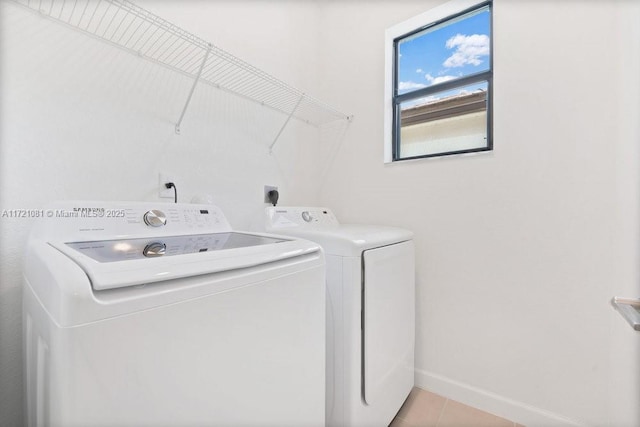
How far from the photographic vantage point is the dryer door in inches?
47.4

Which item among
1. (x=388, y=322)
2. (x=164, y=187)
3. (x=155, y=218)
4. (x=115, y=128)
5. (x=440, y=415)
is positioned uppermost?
(x=115, y=128)

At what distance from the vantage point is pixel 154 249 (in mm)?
842

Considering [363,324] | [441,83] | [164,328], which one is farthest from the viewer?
[441,83]

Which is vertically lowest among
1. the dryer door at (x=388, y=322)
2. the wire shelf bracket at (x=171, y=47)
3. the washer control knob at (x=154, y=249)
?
the dryer door at (x=388, y=322)

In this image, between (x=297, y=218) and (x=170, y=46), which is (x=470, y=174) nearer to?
(x=297, y=218)

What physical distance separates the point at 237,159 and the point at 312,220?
0.61 meters

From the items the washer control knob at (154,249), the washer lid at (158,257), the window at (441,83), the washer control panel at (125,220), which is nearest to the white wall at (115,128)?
the washer control panel at (125,220)

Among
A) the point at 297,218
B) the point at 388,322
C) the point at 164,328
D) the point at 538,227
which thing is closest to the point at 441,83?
the point at 538,227

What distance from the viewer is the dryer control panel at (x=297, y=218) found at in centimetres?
160

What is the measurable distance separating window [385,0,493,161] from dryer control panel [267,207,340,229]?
631 millimetres

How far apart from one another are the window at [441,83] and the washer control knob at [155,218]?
1469mm

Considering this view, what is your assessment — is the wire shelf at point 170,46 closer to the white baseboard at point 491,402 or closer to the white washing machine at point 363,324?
the white washing machine at point 363,324

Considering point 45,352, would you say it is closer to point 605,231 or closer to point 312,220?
point 312,220

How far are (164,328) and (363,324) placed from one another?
2.73 feet
